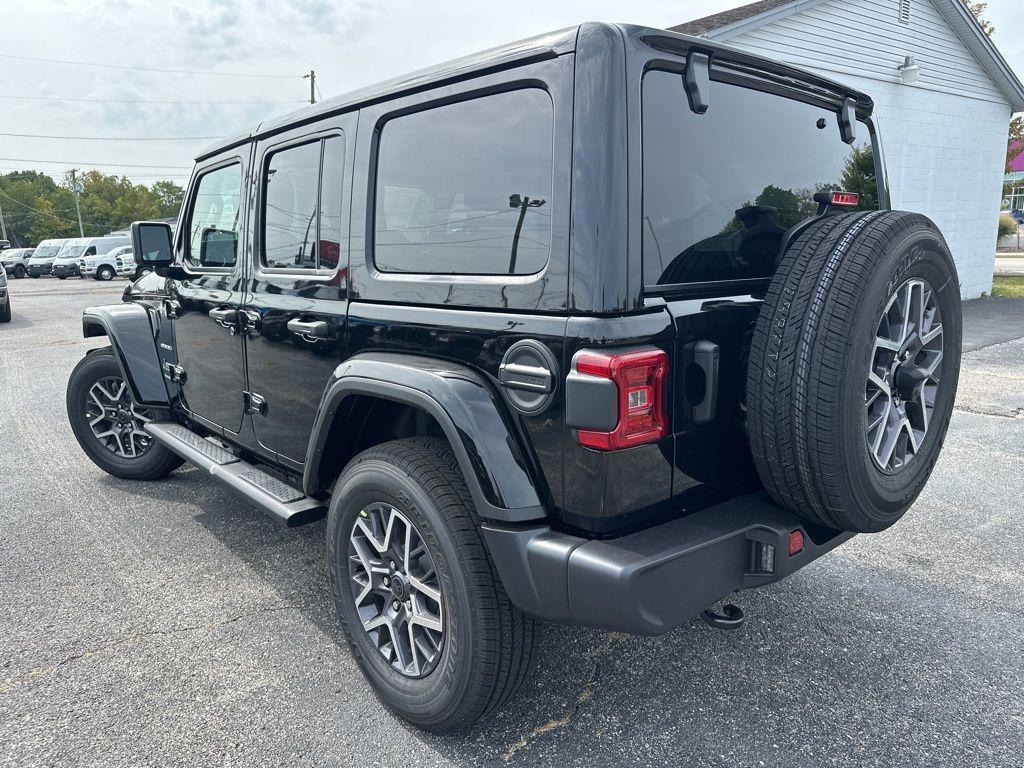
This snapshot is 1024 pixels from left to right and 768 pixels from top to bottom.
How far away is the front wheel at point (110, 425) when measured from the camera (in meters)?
4.62

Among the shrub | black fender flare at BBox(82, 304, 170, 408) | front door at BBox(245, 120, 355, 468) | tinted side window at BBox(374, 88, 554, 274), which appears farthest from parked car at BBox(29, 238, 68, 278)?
the shrub

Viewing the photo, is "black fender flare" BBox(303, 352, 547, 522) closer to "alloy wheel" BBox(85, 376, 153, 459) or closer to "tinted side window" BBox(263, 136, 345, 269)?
"tinted side window" BBox(263, 136, 345, 269)

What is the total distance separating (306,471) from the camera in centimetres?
271

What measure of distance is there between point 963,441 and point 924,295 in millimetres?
3839

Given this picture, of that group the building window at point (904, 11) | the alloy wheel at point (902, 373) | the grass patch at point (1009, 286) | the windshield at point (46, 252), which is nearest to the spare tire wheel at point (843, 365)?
the alloy wheel at point (902, 373)

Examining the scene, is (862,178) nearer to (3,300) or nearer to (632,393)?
(632,393)

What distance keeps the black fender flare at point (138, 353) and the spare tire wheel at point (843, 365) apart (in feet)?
11.5

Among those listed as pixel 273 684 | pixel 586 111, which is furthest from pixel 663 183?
pixel 273 684

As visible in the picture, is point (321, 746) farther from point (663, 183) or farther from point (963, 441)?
point (963, 441)

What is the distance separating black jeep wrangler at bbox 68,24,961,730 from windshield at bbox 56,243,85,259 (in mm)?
36321

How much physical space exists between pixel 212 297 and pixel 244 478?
93cm

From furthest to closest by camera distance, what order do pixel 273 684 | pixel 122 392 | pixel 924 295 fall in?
pixel 122 392 → pixel 273 684 → pixel 924 295

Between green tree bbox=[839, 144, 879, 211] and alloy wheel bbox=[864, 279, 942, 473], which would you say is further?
green tree bbox=[839, 144, 879, 211]

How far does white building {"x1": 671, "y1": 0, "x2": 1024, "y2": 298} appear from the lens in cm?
1141
